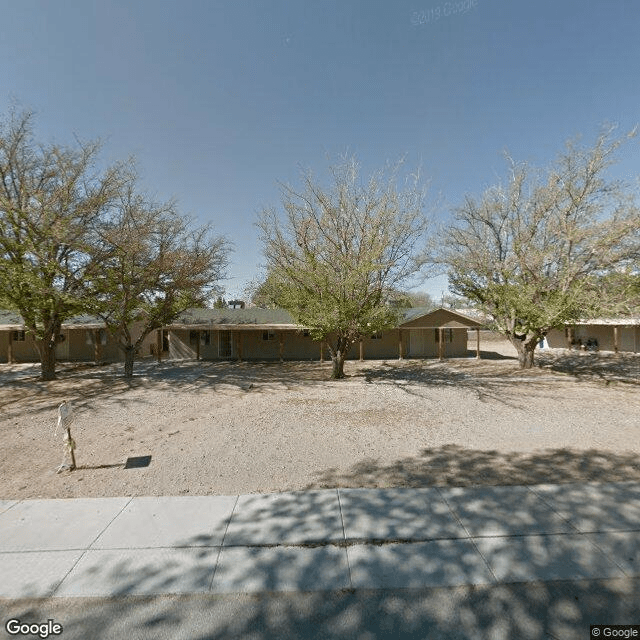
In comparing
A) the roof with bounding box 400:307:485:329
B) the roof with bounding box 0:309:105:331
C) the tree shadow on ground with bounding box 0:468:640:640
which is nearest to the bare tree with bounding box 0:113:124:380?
the roof with bounding box 0:309:105:331

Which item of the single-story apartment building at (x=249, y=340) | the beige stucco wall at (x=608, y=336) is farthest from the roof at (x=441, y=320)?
A: the beige stucco wall at (x=608, y=336)

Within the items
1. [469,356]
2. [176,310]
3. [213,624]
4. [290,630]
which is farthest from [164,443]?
[469,356]

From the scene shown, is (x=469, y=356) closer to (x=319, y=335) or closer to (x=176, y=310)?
(x=319, y=335)

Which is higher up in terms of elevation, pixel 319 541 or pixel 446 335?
pixel 446 335

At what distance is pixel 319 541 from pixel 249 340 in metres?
19.3

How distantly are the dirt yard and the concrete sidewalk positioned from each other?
48 centimetres

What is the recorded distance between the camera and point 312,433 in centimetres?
694

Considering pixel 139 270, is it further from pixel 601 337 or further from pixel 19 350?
pixel 601 337

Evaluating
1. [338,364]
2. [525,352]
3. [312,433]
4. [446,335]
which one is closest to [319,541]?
[312,433]

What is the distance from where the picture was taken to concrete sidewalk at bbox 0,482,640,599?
2889mm

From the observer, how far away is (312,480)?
4.77 m

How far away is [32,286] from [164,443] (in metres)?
9.73

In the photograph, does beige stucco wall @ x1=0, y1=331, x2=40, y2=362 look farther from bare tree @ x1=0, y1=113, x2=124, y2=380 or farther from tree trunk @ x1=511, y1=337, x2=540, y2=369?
tree trunk @ x1=511, y1=337, x2=540, y2=369

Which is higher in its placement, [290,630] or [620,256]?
[620,256]
